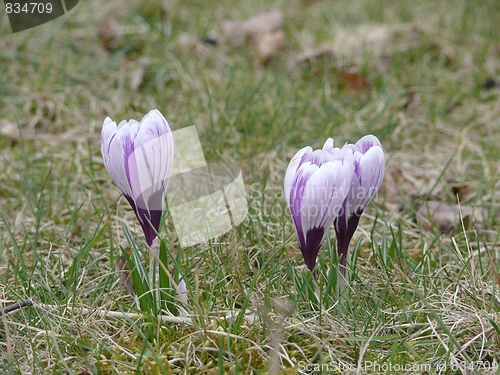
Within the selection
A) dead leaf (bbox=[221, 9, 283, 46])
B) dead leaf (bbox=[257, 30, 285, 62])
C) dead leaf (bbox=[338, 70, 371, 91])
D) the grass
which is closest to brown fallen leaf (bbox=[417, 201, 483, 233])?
the grass

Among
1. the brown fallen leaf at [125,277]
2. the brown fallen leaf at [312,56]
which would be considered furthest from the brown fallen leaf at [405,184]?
the brown fallen leaf at [312,56]

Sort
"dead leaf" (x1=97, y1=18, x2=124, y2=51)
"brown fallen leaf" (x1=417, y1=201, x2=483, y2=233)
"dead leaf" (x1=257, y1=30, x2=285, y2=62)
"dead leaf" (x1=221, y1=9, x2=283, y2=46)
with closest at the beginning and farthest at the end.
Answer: "brown fallen leaf" (x1=417, y1=201, x2=483, y2=233), "dead leaf" (x1=97, y1=18, x2=124, y2=51), "dead leaf" (x1=257, y1=30, x2=285, y2=62), "dead leaf" (x1=221, y1=9, x2=283, y2=46)

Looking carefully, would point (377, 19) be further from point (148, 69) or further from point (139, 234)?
point (139, 234)

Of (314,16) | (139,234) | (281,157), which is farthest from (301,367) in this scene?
(314,16)

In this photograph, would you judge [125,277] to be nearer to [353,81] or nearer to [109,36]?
[353,81]

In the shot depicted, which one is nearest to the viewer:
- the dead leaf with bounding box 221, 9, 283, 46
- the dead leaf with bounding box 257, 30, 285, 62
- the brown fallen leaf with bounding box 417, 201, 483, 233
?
the brown fallen leaf with bounding box 417, 201, 483, 233

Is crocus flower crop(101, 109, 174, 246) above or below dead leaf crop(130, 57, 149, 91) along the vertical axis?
below

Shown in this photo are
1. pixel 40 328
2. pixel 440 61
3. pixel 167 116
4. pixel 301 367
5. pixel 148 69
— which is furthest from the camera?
pixel 440 61

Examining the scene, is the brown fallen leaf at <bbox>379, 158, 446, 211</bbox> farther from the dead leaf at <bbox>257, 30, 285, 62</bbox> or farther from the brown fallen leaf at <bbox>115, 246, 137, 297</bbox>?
the dead leaf at <bbox>257, 30, 285, 62</bbox>
